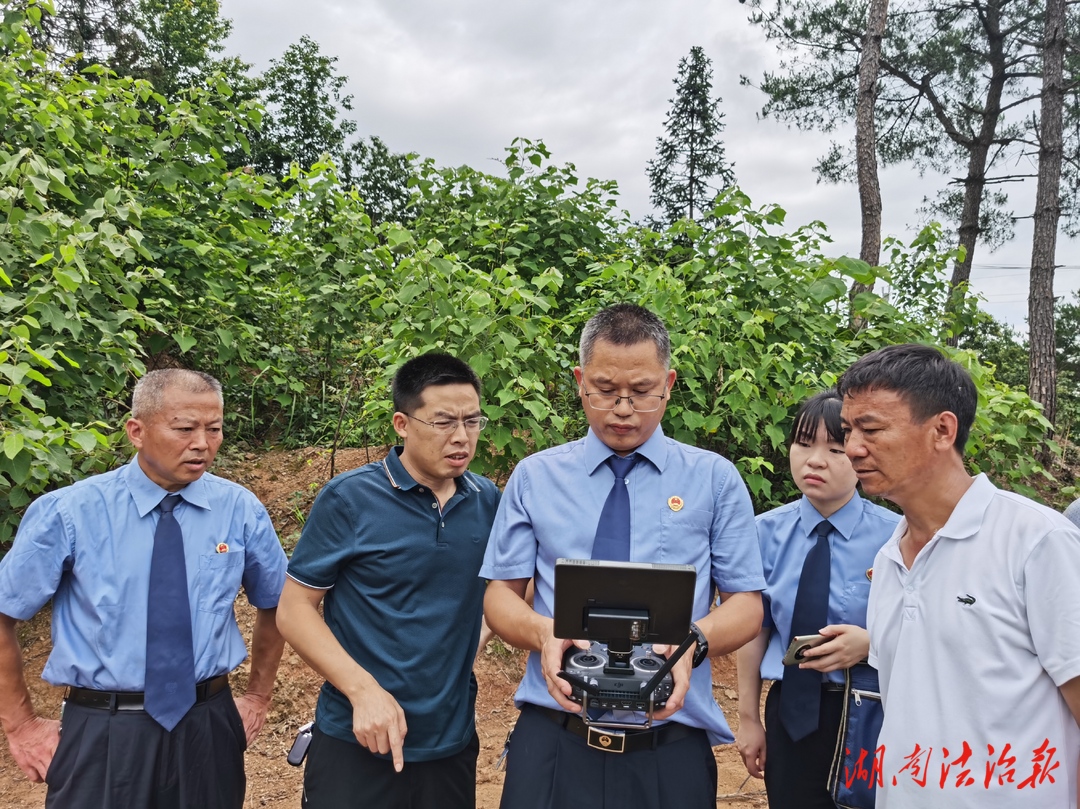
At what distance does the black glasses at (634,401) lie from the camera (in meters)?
2.22

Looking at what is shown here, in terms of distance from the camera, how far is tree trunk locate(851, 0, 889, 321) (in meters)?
11.4

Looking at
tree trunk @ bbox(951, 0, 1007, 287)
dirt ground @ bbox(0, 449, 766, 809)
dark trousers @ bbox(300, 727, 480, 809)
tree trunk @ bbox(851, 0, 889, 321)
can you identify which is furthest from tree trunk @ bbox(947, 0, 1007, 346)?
dark trousers @ bbox(300, 727, 480, 809)

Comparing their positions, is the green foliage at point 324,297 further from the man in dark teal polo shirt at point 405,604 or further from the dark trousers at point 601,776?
the dark trousers at point 601,776

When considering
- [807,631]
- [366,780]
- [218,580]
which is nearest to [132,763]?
[218,580]

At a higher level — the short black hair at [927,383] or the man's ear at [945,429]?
the short black hair at [927,383]

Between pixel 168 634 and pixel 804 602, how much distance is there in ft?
6.95

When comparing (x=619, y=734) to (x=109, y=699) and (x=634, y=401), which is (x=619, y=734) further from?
(x=109, y=699)

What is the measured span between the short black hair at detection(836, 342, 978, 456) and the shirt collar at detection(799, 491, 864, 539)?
0.75m

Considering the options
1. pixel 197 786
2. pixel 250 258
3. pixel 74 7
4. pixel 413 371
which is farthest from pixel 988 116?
pixel 74 7

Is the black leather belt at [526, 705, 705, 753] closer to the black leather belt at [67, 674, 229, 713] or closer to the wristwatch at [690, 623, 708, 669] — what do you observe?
the wristwatch at [690, 623, 708, 669]

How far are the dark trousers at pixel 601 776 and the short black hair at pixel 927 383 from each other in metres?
1.06

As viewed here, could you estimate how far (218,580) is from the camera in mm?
2793

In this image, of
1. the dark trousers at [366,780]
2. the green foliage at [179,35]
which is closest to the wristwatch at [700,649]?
the dark trousers at [366,780]

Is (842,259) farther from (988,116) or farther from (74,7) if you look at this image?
(74,7)
